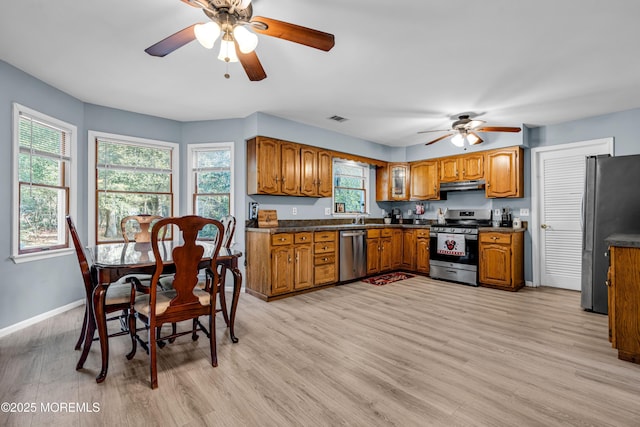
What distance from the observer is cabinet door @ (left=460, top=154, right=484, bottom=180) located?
512 cm

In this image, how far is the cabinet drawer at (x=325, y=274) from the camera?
4.48 metres

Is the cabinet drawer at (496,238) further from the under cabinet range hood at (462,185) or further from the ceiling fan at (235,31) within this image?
the ceiling fan at (235,31)

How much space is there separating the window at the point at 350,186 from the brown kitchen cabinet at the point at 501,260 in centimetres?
229

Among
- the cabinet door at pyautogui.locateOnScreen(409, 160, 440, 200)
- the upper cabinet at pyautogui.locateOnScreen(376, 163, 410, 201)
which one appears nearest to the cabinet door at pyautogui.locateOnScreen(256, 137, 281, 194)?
the upper cabinet at pyautogui.locateOnScreen(376, 163, 410, 201)

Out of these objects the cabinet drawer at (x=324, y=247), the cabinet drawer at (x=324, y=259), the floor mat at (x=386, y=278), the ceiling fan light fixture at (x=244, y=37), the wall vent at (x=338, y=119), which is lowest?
the floor mat at (x=386, y=278)

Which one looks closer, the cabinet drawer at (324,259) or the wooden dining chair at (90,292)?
the wooden dining chair at (90,292)

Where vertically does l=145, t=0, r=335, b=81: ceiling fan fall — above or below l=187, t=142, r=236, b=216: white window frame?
above

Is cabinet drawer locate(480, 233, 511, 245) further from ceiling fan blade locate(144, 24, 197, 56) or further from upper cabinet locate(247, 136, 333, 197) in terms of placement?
ceiling fan blade locate(144, 24, 197, 56)

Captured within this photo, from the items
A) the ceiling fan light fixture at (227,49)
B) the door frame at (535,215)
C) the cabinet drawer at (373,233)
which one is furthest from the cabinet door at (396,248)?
the ceiling fan light fixture at (227,49)

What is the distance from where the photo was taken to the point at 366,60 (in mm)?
2818

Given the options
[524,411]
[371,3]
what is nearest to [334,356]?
[524,411]

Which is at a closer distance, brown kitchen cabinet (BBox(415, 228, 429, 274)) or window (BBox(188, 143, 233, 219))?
window (BBox(188, 143, 233, 219))

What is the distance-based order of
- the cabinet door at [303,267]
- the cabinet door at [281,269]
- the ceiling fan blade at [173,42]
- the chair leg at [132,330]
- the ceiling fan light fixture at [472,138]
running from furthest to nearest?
the ceiling fan light fixture at [472,138] < the cabinet door at [303,267] < the cabinet door at [281,269] < the chair leg at [132,330] < the ceiling fan blade at [173,42]

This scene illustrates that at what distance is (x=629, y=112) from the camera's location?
4.08m
